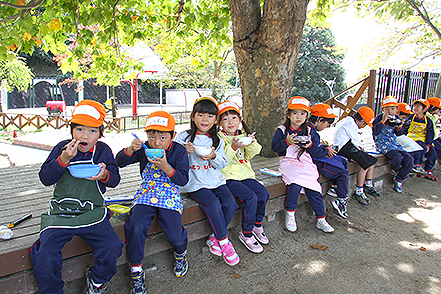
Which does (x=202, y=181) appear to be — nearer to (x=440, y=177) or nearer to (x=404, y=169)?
(x=404, y=169)

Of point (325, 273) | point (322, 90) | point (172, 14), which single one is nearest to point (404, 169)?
point (325, 273)

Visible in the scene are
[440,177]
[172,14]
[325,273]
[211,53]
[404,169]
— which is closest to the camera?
[325,273]

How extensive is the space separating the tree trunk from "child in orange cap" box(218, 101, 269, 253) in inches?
73.9

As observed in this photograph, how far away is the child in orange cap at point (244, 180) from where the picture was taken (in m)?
3.34

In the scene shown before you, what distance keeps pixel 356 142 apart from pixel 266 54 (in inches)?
80.4

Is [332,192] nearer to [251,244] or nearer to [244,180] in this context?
[244,180]

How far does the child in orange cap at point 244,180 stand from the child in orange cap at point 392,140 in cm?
325

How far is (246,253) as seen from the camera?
3359mm

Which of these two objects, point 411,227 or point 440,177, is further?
point 440,177

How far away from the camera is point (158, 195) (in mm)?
2764

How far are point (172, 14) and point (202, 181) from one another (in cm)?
550

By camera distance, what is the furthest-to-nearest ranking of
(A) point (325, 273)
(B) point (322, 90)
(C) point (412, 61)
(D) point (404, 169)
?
1. (B) point (322, 90)
2. (C) point (412, 61)
3. (D) point (404, 169)
4. (A) point (325, 273)

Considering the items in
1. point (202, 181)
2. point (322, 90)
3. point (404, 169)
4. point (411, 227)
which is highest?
point (322, 90)

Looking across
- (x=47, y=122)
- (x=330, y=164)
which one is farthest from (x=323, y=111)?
(x=47, y=122)
